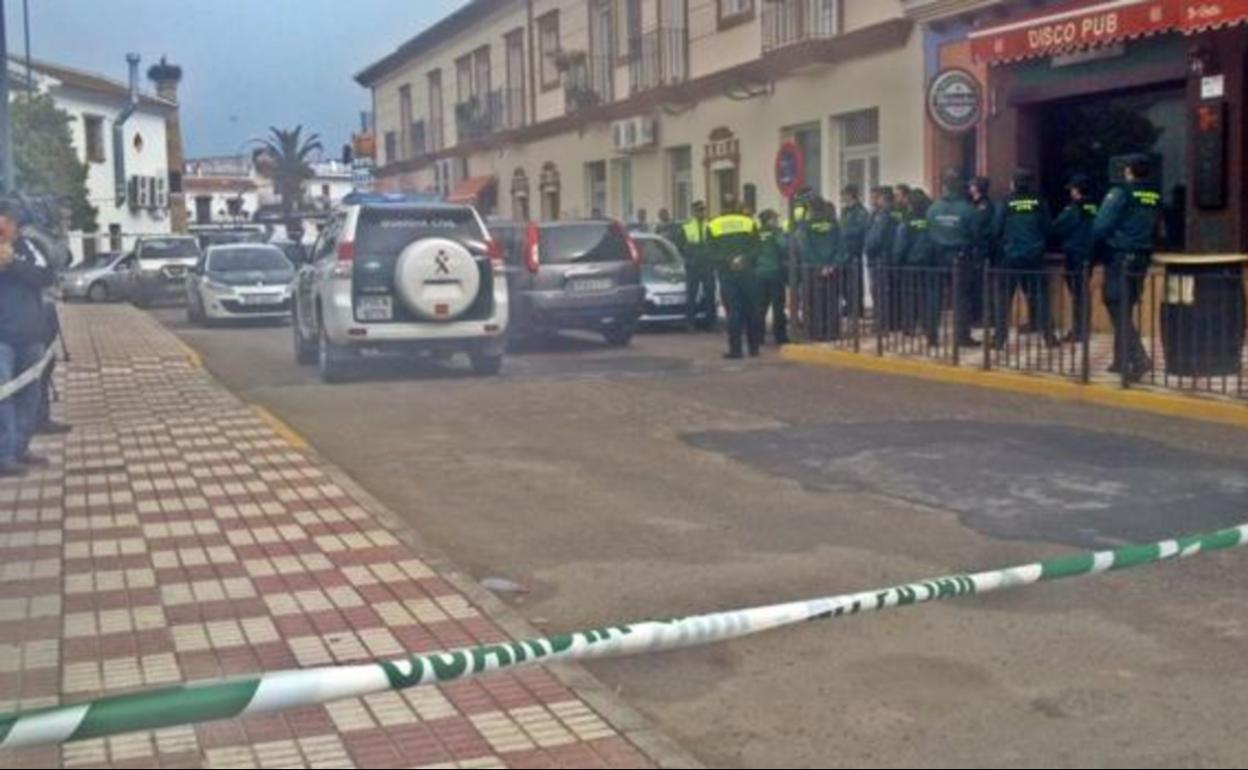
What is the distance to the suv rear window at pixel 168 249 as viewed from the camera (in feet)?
125

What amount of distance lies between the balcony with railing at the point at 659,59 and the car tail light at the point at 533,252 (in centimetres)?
962

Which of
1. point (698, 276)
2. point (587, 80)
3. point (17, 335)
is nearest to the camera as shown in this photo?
point (17, 335)

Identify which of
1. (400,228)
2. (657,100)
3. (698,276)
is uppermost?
(657,100)

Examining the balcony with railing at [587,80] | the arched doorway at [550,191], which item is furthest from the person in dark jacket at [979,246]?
the arched doorway at [550,191]

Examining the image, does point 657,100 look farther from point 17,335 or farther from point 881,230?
point 17,335

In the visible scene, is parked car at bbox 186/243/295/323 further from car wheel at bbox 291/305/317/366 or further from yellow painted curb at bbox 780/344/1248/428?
yellow painted curb at bbox 780/344/1248/428

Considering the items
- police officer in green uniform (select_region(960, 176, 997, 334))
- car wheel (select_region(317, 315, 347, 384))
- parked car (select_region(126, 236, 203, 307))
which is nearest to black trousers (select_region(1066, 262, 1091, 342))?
police officer in green uniform (select_region(960, 176, 997, 334))

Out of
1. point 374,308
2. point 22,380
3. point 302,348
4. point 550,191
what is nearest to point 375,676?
point 22,380

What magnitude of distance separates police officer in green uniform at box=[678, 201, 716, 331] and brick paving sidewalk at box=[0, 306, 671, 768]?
1016 centimetres

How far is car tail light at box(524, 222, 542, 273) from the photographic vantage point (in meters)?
20.1

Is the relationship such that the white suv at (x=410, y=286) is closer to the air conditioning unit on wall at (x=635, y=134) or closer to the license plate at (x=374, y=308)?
the license plate at (x=374, y=308)

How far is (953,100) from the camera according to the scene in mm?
18844

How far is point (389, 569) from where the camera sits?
7.52 metres

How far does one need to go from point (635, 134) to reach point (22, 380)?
2148cm
